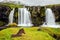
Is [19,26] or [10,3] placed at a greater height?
[10,3]

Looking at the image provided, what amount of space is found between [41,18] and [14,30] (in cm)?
105

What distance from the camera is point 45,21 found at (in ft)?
25.0

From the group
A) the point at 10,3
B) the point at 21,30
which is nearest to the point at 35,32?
the point at 21,30

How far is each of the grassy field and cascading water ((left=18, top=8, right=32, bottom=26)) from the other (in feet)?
1.39

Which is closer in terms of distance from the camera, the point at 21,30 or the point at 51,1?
the point at 21,30

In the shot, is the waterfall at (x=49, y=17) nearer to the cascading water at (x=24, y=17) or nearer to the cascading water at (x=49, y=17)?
the cascading water at (x=49, y=17)

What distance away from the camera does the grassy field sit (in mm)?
6830

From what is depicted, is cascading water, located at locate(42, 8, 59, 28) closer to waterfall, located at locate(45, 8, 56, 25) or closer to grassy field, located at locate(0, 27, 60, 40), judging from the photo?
waterfall, located at locate(45, 8, 56, 25)

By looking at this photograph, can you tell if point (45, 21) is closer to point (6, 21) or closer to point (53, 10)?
point (53, 10)

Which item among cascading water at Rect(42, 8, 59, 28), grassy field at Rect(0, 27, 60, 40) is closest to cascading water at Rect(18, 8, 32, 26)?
grassy field at Rect(0, 27, 60, 40)

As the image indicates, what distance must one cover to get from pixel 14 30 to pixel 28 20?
718 millimetres

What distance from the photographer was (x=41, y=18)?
7.63 metres

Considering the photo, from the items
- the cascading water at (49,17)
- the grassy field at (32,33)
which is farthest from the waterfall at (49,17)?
the grassy field at (32,33)

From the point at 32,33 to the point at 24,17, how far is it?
2.93 ft
